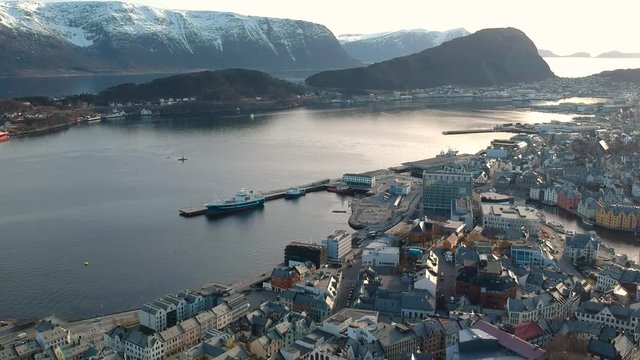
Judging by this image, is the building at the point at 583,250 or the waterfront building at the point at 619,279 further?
the building at the point at 583,250

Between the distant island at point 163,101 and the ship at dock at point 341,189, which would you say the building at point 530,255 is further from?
the distant island at point 163,101

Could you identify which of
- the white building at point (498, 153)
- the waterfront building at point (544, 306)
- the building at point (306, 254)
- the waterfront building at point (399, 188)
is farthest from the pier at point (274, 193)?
the waterfront building at point (544, 306)

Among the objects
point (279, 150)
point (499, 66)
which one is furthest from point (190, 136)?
point (499, 66)

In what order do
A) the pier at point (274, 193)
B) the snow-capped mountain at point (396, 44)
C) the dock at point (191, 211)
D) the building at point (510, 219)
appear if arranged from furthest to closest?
the snow-capped mountain at point (396, 44)
the pier at point (274, 193)
the dock at point (191, 211)
the building at point (510, 219)

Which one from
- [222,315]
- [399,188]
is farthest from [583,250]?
[222,315]

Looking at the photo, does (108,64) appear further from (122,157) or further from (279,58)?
(122,157)

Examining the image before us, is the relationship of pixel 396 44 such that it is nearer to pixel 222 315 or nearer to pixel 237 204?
pixel 237 204
